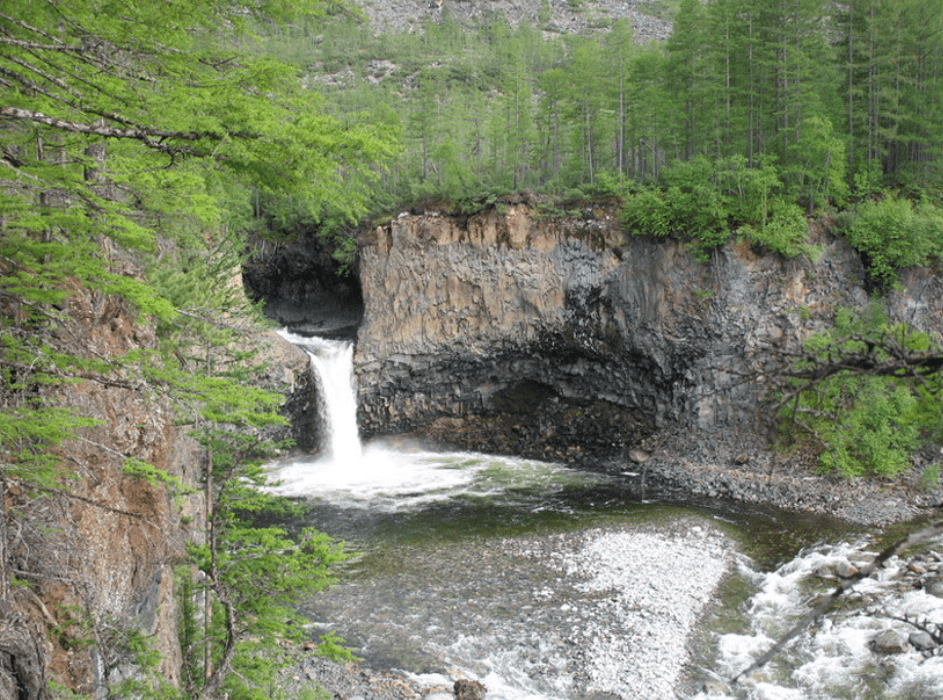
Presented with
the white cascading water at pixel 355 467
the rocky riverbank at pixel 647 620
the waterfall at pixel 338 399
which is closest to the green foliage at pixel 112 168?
the rocky riverbank at pixel 647 620

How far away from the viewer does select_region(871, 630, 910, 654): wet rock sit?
11.3 m

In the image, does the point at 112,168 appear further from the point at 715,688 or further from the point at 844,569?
the point at 844,569

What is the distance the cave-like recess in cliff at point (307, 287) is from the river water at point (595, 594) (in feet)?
46.8

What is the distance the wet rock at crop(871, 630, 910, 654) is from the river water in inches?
7.5

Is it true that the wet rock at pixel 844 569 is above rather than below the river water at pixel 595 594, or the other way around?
above

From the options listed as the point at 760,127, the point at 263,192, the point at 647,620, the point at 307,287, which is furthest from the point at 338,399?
the point at 760,127

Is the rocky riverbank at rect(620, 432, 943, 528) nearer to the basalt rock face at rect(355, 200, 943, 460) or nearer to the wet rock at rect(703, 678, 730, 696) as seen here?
the basalt rock face at rect(355, 200, 943, 460)

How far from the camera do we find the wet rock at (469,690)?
10.6m

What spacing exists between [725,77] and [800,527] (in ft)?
62.7

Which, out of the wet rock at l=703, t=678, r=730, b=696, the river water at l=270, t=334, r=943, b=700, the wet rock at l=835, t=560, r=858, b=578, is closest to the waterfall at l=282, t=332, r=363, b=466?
the river water at l=270, t=334, r=943, b=700

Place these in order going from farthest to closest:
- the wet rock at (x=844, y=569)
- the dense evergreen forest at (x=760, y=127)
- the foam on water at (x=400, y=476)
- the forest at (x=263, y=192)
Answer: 1. the dense evergreen forest at (x=760, y=127)
2. the foam on water at (x=400, y=476)
3. the wet rock at (x=844, y=569)
4. the forest at (x=263, y=192)

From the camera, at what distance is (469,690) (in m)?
10.7

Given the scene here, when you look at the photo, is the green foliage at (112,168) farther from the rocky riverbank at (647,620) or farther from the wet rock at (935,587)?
the wet rock at (935,587)

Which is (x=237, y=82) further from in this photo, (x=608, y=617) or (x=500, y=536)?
(x=500, y=536)
